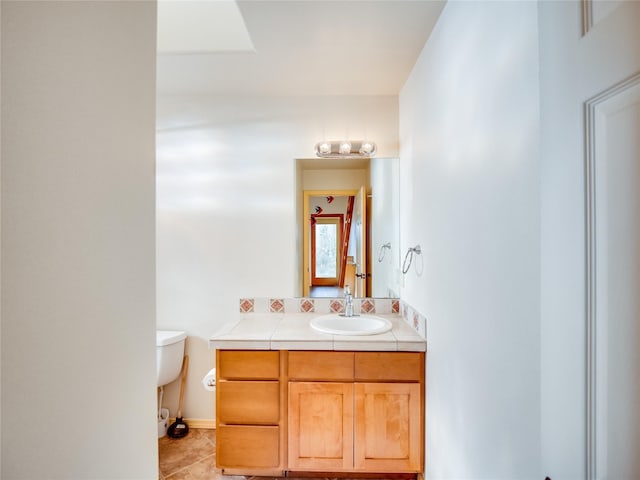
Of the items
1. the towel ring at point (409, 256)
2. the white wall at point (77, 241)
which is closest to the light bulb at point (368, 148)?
the towel ring at point (409, 256)

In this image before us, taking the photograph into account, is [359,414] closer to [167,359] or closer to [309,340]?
[309,340]

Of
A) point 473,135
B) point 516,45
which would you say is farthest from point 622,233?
point 473,135

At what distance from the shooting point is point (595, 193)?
0.52 m

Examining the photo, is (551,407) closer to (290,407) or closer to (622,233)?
(622,233)

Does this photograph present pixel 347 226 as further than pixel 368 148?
Yes

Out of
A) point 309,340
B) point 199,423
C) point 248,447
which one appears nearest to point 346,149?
point 309,340

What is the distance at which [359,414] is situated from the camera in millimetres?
1853

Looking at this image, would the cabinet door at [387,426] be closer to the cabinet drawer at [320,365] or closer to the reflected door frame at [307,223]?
the cabinet drawer at [320,365]

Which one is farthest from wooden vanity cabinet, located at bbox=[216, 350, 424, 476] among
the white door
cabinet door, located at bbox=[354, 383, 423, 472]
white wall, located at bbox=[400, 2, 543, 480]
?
the white door

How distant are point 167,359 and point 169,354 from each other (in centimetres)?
Answer: 3

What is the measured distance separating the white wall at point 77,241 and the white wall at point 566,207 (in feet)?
2.75

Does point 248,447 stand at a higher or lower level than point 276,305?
lower

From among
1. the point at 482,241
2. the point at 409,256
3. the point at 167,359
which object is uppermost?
the point at 482,241

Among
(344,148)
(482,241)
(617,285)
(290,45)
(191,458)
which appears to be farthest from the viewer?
(344,148)
